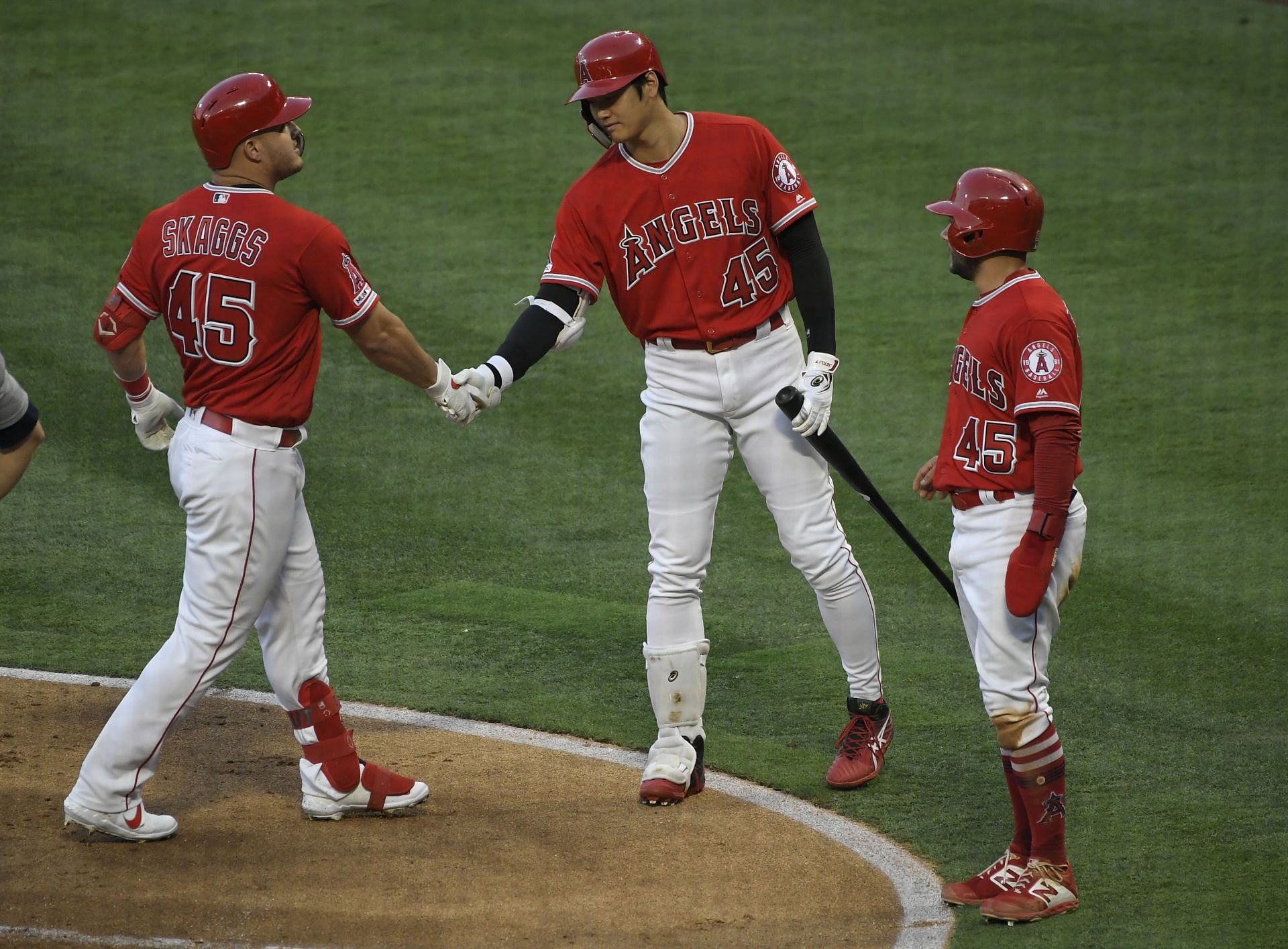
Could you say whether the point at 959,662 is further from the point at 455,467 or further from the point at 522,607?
the point at 455,467

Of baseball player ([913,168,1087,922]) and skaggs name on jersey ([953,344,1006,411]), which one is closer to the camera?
baseball player ([913,168,1087,922])

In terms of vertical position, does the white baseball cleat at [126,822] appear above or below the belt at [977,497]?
below

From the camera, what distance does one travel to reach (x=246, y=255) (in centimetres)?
414

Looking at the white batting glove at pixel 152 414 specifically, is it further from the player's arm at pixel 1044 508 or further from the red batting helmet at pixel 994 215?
the player's arm at pixel 1044 508

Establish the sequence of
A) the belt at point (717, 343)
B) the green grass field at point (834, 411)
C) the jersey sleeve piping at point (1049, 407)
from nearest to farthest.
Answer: the jersey sleeve piping at point (1049, 407)
the belt at point (717, 343)
the green grass field at point (834, 411)

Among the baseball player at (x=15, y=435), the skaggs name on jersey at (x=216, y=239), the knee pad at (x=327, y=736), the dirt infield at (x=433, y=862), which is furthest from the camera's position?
the knee pad at (x=327, y=736)

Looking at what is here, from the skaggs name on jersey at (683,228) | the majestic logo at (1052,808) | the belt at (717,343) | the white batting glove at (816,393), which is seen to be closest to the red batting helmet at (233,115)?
the skaggs name on jersey at (683,228)

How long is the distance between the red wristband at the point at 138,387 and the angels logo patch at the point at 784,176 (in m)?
1.85

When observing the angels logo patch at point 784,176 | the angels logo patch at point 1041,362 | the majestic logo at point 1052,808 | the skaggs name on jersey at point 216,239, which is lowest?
the majestic logo at point 1052,808

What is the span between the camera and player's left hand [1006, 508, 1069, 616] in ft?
12.4

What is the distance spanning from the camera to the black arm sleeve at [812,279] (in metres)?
4.80

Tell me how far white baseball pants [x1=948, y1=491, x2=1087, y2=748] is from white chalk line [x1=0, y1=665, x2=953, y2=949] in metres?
0.47

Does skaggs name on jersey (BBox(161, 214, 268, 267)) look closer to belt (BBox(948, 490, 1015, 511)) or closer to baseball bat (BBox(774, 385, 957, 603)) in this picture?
baseball bat (BBox(774, 385, 957, 603))

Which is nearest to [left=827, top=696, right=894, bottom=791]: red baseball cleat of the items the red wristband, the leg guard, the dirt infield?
the dirt infield
